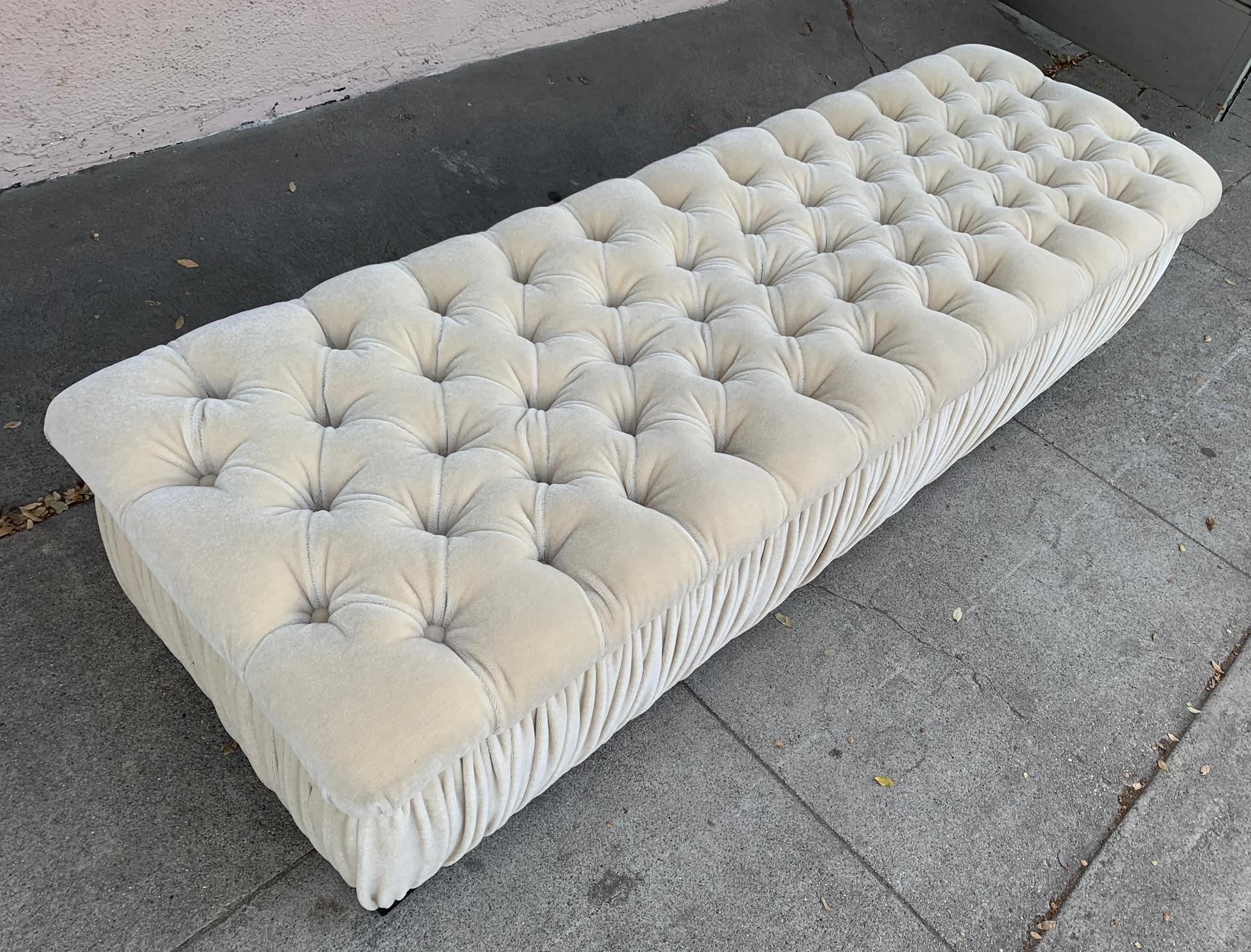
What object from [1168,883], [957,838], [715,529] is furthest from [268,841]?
[1168,883]

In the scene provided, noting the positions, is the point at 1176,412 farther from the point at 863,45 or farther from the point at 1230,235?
the point at 863,45

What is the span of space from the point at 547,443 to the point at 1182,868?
109cm

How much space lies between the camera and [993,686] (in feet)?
4.80

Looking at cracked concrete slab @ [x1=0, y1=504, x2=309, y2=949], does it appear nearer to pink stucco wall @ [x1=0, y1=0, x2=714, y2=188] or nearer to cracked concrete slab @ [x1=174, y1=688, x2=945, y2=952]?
cracked concrete slab @ [x1=174, y1=688, x2=945, y2=952]

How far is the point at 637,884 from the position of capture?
1.18m

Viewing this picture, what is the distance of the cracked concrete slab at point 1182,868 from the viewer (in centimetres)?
124

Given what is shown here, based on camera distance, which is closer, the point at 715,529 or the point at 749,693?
the point at 715,529

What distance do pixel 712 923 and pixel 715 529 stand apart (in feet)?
1.67

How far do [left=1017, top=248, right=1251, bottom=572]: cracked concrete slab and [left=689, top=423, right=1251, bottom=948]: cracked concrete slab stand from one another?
9cm

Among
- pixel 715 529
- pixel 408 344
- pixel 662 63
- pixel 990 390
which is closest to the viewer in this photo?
pixel 715 529

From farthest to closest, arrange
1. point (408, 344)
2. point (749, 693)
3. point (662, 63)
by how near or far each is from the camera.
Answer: point (662, 63)
point (749, 693)
point (408, 344)

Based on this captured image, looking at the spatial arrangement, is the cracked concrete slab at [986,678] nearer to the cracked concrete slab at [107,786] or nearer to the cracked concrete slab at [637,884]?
the cracked concrete slab at [637,884]

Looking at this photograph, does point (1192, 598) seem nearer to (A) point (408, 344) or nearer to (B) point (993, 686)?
(B) point (993, 686)

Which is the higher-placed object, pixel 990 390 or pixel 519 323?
pixel 519 323
